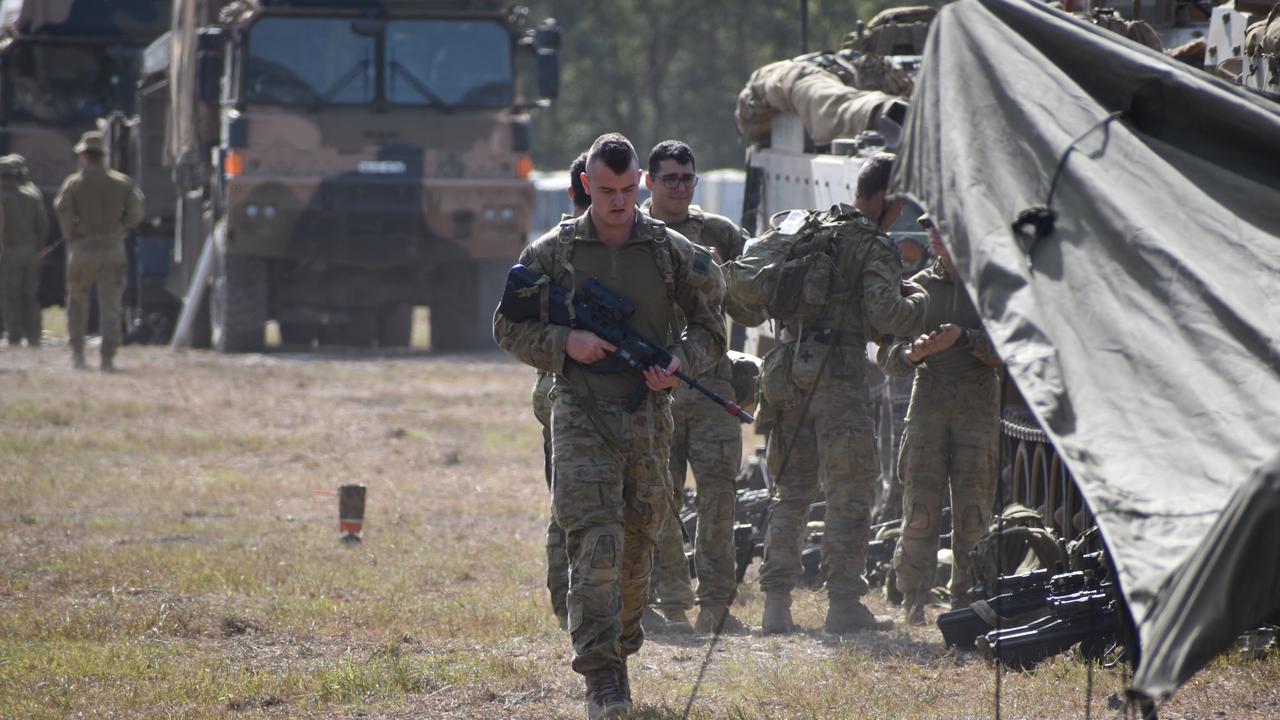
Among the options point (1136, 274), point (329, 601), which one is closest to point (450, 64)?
point (329, 601)

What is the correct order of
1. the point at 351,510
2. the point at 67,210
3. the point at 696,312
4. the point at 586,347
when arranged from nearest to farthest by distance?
the point at 586,347 < the point at 696,312 < the point at 351,510 < the point at 67,210

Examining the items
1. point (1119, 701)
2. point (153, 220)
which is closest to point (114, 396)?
point (153, 220)

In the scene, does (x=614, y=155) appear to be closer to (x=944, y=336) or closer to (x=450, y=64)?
(x=944, y=336)

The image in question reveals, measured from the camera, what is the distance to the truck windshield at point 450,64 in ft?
59.8

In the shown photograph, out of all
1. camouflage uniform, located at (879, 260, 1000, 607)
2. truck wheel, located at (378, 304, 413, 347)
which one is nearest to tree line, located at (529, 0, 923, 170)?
truck wheel, located at (378, 304, 413, 347)

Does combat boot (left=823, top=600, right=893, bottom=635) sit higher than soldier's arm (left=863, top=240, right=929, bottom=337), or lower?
lower

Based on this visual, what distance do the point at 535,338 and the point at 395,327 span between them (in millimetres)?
15779

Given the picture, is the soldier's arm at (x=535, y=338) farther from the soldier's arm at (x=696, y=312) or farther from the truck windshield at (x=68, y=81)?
the truck windshield at (x=68, y=81)

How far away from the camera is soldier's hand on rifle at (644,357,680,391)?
556cm

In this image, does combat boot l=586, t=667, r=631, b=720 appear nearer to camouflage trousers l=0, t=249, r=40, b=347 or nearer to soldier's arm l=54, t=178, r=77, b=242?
soldier's arm l=54, t=178, r=77, b=242

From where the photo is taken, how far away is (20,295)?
20.7 meters

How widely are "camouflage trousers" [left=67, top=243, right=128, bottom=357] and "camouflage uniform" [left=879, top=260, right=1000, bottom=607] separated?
37.6 feet

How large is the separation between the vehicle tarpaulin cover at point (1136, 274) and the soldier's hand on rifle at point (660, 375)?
1.15 meters

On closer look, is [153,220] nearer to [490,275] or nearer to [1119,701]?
[490,275]
